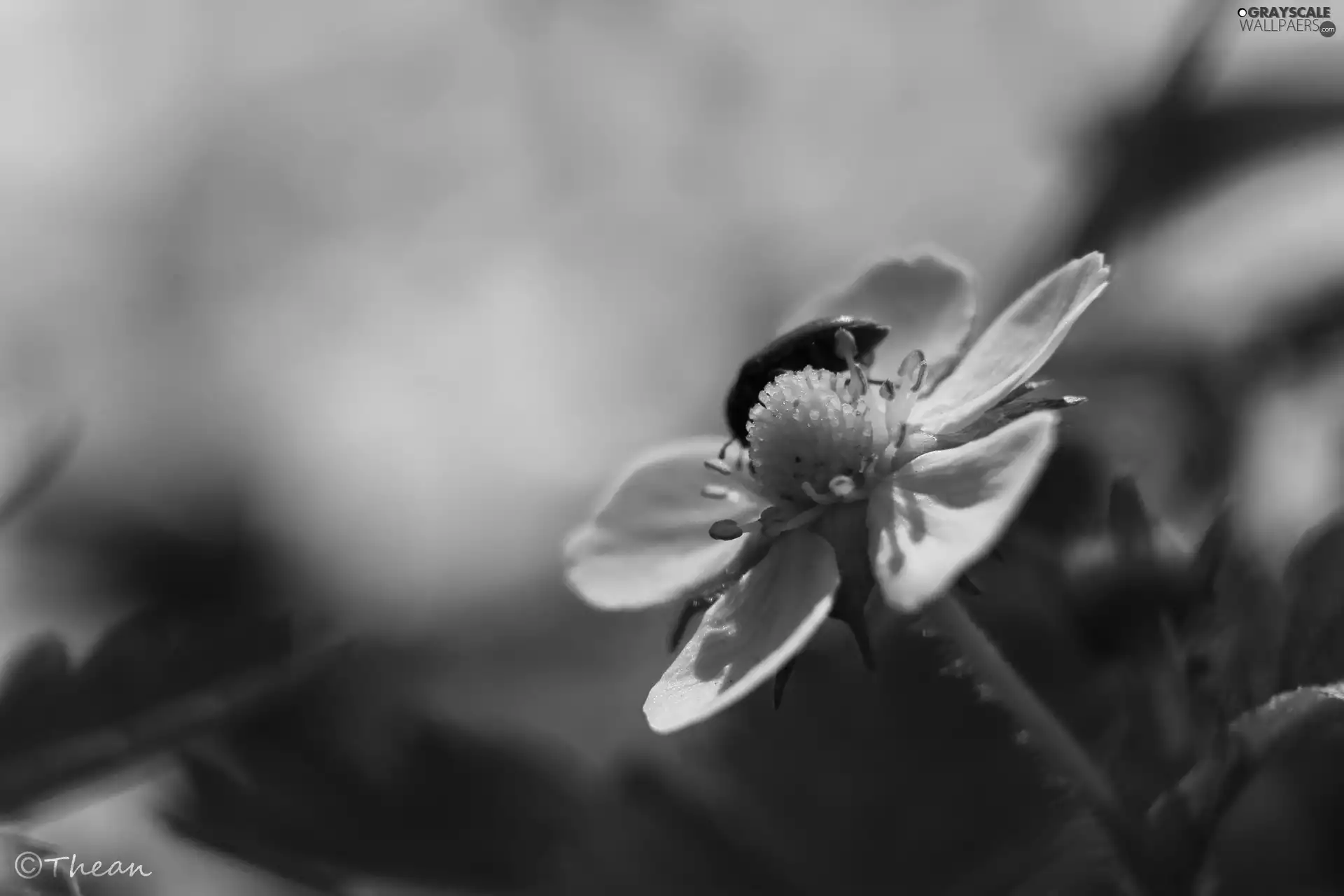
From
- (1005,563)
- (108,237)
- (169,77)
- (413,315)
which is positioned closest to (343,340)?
(413,315)

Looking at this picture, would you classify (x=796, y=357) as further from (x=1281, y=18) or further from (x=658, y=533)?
(x=1281, y=18)

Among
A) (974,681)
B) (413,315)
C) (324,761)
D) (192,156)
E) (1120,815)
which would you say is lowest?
(1120,815)

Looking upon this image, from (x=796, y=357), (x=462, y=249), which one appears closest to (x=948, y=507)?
(x=796, y=357)

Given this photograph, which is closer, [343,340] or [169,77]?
[343,340]

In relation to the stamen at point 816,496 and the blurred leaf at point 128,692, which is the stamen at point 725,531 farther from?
the blurred leaf at point 128,692

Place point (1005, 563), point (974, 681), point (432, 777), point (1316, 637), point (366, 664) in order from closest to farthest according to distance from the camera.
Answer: point (1316, 637) → point (974, 681) → point (1005, 563) → point (432, 777) → point (366, 664)

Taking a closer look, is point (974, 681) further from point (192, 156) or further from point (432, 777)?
point (192, 156)

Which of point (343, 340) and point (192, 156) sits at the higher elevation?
point (192, 156)
